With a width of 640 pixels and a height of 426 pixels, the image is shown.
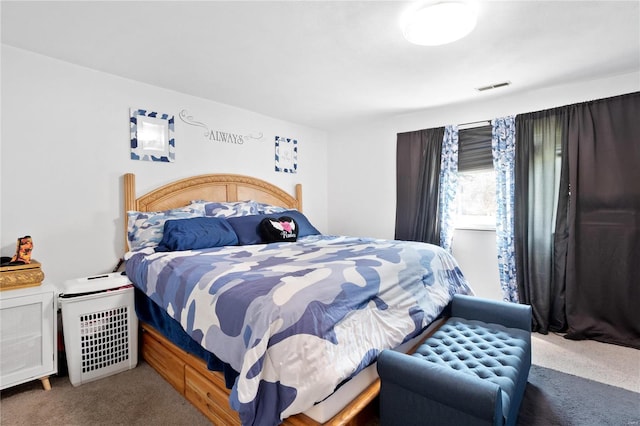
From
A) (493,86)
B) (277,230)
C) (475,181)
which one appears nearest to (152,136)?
(277,230)

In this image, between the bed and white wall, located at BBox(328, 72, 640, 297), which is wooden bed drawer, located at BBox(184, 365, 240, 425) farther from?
white wall, located at BBox(328, 72, 640, 297)

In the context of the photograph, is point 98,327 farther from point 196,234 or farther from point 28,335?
point 196,234

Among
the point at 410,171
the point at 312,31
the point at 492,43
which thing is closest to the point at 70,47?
the point at 312,31

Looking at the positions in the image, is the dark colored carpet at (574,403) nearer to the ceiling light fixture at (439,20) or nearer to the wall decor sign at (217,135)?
the ceiling light fixture at (439,20)

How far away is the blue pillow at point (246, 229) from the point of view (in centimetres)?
279

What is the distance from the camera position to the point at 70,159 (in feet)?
7.89

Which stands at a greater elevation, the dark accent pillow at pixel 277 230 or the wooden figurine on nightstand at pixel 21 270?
the dark accent pillow at pixel 277 230

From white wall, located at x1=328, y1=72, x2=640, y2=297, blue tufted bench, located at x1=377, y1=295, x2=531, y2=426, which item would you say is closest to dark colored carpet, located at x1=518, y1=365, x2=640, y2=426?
blue tufted bench, located at x1=377, y1=295, x2=531, y2=426

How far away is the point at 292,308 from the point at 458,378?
71cm

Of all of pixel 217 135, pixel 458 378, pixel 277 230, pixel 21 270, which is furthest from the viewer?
pixel 217 135

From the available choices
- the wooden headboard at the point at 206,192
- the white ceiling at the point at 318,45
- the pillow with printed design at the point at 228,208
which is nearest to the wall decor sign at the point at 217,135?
the white ceiling at the point at 318,45

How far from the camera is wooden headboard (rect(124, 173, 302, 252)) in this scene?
Result: 2703mm

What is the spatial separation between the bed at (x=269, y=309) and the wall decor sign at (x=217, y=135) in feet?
2.41

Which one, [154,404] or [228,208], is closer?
[154,404]
